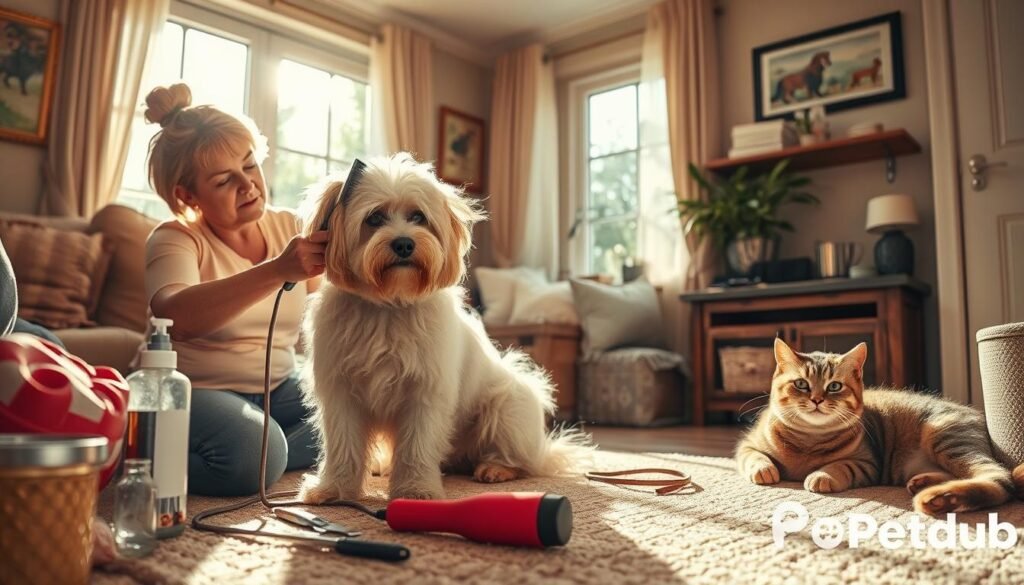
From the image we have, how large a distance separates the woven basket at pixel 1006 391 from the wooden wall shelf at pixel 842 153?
2.48m

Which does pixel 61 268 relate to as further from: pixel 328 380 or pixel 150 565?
pixel 150 565

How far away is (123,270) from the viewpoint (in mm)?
3301

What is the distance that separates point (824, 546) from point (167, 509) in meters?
1.08

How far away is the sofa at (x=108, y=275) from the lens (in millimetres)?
2836

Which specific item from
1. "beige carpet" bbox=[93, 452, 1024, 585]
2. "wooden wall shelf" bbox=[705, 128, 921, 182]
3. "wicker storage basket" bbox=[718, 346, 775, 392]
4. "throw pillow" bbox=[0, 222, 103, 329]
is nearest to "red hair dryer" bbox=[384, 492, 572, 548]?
"beige carpet" bbox=[93, 452, 1024, 585]

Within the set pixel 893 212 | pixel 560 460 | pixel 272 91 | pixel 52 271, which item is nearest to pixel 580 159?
pixel 272 91

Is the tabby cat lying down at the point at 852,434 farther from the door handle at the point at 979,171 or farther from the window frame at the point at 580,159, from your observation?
the window frame at the point at 580,159

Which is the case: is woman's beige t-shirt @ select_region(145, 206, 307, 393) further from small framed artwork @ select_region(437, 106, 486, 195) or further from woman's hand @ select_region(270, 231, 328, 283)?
small framed artwork @ select_region(437, 106, 486, 195)

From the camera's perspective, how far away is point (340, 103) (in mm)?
5262

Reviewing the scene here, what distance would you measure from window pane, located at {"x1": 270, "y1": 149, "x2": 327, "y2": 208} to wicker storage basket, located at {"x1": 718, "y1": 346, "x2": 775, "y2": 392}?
112 inches

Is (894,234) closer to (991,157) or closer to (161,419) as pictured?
(991,157)

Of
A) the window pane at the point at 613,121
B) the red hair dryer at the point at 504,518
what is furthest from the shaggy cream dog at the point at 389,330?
the window pane at the point at 613,121

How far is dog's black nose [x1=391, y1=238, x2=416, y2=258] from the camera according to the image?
1.47 meters

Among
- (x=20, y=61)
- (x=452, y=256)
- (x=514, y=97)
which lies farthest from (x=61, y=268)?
(x=514, y=97)
